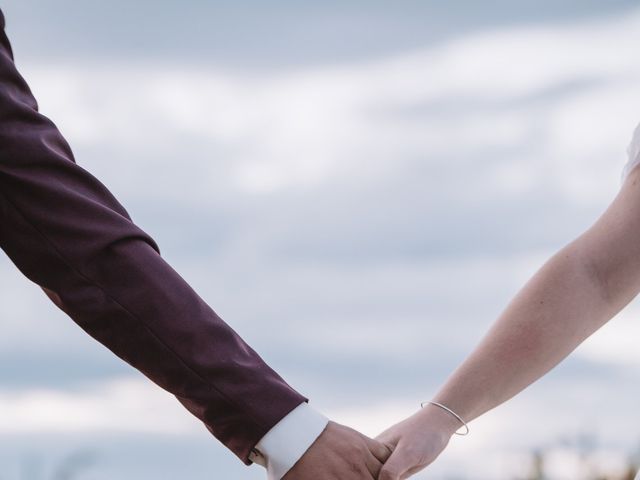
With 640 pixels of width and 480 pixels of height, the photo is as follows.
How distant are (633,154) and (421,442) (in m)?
1.01

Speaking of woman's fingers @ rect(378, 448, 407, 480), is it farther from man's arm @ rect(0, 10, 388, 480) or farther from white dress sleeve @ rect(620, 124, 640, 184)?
white dress sleeve @ rect(620, 124, 640, 184)

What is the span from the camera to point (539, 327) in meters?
4.31

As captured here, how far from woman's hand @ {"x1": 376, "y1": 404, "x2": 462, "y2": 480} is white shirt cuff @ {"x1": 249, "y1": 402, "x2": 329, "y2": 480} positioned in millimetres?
254

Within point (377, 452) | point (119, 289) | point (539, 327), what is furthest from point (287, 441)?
point (539, 327)

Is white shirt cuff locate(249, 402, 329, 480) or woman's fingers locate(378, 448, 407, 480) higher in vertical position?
woman's fingers locate(378, 448, 407, 480)

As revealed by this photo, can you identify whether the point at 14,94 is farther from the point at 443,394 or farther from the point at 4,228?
the point at 443,394

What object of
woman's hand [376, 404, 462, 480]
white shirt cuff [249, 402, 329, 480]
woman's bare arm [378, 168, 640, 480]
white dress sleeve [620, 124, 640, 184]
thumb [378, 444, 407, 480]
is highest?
white dress sleeve [620, 124, 640, 184]

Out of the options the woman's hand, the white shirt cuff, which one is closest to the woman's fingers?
the woman's hand

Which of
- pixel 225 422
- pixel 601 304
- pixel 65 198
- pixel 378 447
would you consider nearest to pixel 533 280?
pixel 601 304

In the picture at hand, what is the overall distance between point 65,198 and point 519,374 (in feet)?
4.47

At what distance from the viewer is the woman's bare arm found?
428cm

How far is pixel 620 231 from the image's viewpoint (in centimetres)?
424

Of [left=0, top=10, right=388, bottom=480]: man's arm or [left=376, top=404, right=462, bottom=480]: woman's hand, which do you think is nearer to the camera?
[left=0, top=10, right=388, bottom=480]: man's arm

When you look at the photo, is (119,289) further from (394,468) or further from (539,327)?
(539,327)
